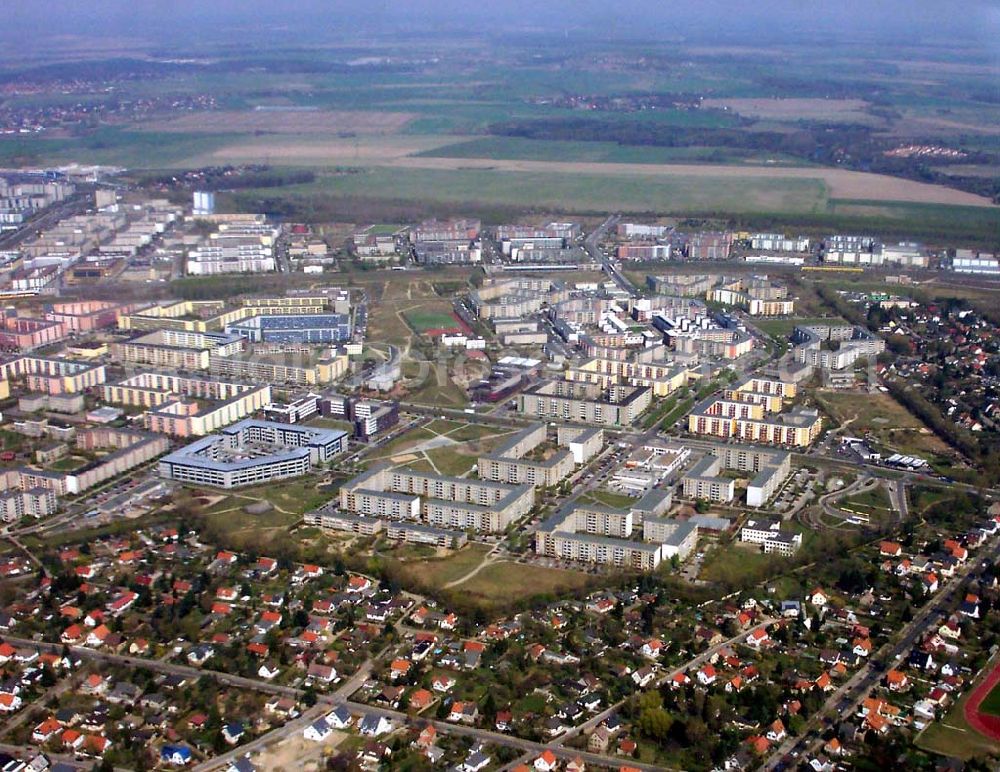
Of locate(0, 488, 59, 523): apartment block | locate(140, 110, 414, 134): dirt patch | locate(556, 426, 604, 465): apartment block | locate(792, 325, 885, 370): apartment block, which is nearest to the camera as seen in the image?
locate(0, 488, 59, 523): apartment block

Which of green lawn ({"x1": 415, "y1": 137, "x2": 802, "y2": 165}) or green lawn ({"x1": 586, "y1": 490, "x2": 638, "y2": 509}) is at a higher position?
green lawn ({"x1": 415, "y1": 137, "x2": 802, "y2": 165})

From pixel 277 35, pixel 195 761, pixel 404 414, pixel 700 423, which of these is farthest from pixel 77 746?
pixel 277 35

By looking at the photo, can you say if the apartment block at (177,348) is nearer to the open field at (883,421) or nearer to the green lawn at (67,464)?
the green lawn at (67,464)

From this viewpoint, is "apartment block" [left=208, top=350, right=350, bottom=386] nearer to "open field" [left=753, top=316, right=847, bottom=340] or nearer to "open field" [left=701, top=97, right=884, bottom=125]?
"open field" [left=753, top=316, right=847, bottom=340]

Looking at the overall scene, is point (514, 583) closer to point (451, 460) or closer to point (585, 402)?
point (451, 460)

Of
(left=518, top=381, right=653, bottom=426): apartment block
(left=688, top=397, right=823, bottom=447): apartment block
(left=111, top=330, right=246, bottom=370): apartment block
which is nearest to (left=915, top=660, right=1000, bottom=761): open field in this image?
(left=688, top=397, right=823, bottom=447): apartment block

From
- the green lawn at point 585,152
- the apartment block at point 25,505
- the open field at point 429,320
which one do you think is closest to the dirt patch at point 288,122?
the green lawn at point 585,152
